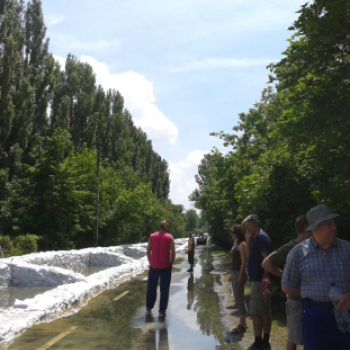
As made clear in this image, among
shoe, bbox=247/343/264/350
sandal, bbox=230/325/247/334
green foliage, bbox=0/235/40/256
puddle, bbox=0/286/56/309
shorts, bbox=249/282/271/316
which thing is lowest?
puddle, bbox=0/286/56/309

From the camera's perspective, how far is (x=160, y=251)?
9734 mm

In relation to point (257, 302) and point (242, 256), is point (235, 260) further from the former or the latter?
point (257, 302)

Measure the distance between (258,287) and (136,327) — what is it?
2.86 m

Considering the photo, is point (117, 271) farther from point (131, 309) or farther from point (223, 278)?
point (131, 309)

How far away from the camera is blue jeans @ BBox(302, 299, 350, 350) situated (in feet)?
12.6

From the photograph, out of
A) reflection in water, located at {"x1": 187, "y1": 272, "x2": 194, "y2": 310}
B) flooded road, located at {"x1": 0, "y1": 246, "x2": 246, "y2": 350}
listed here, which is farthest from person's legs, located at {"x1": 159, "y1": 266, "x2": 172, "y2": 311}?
reflection in water, located at {"x1": 187, "y1": 272, "x2": 194, "y2": 310}

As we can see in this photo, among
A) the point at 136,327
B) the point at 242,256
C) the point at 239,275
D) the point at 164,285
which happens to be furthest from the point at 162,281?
the point at 242,256

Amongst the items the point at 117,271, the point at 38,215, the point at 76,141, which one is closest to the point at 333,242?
the point at 117,271

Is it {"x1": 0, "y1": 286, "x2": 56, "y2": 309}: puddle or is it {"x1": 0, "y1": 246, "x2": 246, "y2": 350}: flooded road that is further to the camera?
{"x1": 0, "y1": 286, "x2": 56, "y2": 309}: puddle

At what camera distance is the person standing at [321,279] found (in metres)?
3.87

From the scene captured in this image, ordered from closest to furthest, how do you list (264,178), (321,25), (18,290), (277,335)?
(321,25) → (277,335) → (264,178) → (18,290)

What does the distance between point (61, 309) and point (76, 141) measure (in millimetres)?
36804

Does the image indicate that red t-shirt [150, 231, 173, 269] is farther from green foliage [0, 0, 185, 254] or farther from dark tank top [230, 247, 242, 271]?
green foliage [0, 0, 185, 254]

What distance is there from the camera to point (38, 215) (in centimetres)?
2967
